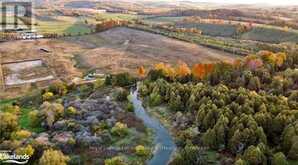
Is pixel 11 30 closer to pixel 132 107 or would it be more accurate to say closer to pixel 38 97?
pixel 38 97

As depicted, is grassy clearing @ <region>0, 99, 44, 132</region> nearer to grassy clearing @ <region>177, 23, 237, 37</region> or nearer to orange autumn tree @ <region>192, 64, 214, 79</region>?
orange autumn tree @ <region>192, 64, 214, 79</region>

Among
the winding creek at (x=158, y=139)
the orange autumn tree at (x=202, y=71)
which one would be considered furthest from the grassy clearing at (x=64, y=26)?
the winding creek at (x=158, y=139)

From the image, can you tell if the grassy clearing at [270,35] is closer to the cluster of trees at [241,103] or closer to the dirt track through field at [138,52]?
the dirt track through field at [138,52]

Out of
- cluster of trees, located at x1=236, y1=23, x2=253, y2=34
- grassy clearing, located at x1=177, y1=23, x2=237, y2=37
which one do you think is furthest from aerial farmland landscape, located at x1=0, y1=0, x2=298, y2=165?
grassy clearing, located at x1=177, y1=23, x2=237, y2=37

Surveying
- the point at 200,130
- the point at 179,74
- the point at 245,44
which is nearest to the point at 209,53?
the point at 245,44

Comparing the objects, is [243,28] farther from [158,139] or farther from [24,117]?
[24,117]

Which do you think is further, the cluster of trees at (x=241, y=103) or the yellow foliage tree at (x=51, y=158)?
the cluster of trees at (x=241, y=103)
